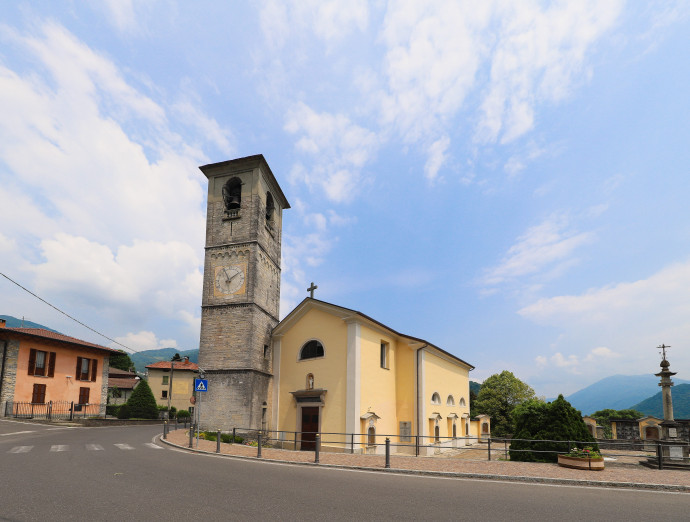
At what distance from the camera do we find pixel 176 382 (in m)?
53.5

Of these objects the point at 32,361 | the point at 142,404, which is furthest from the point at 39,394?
the point at 142,404

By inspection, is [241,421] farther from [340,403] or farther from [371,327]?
[371,327]

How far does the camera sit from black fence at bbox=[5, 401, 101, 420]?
2848 cm

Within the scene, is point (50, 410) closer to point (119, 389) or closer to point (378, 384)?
point (378, 384)

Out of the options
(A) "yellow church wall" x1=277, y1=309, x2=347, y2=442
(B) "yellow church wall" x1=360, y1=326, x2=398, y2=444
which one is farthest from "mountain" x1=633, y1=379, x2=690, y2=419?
(A) "yellow church wall" x1=277, y1=309, x2=347, y2=442

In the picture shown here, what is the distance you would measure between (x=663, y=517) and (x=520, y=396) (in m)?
41.5

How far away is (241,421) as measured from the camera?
2070 cm

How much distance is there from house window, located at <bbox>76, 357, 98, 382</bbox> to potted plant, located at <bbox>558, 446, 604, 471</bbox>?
35.6 metres

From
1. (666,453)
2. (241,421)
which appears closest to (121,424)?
(241,421)

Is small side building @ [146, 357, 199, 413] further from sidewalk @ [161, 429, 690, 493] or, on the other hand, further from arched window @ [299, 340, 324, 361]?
sidewalk @ [161, 429, 690, 493]

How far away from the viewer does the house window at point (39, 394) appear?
1195 inches

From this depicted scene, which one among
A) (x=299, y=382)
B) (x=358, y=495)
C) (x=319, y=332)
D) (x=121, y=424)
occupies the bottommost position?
(x=121, y=424)

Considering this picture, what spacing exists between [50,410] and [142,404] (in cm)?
1020

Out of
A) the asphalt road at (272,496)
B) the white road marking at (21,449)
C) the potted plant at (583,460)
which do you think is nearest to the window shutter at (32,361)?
the white road marking at (21,449)
